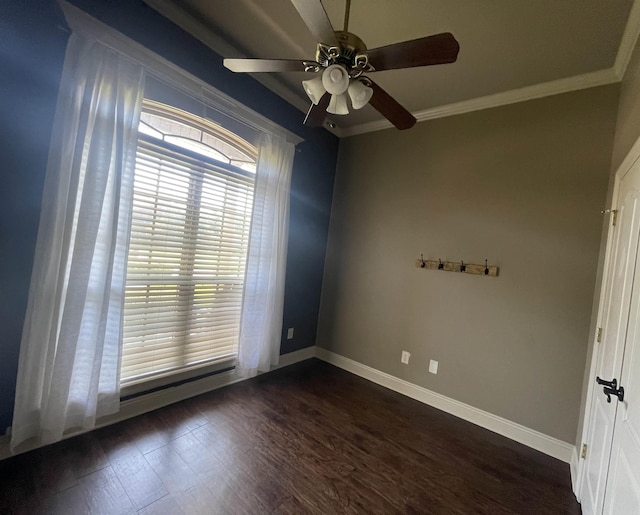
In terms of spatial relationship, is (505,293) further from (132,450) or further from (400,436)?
(132,450)

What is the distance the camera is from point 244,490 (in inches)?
→ 60.4

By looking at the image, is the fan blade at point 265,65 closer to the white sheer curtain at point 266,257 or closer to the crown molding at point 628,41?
the white sheer curtain at point 266,257

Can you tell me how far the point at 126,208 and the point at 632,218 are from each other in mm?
2892

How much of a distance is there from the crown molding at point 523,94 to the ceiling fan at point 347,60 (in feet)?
5.18

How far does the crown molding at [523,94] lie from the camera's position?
2.04m

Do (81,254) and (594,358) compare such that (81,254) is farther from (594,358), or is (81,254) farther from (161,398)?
(594,358)

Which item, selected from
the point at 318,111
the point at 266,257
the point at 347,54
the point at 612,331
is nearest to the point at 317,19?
the point at 347,54

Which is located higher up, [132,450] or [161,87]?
[161,87]

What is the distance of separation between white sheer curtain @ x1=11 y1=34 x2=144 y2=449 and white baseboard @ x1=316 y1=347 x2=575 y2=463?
7.69 ft

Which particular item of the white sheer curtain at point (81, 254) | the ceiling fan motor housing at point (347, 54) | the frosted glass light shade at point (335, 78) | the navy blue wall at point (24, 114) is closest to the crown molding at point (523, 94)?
the ceiling fan motor housing at point (347, 54)

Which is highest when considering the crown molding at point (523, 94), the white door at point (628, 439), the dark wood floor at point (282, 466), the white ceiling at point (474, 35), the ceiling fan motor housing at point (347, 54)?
the white ceiling at point (474, 35)

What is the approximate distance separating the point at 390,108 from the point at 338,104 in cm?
30

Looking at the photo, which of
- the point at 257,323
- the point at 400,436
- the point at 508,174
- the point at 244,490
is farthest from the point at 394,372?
the point at 508,174

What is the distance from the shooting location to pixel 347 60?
1243mm
